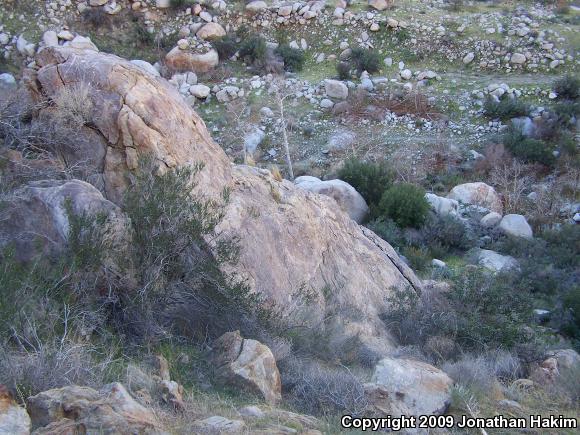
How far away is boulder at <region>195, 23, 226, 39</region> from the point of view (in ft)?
83.9

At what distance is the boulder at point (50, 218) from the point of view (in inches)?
214

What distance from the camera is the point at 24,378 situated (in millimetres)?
3850

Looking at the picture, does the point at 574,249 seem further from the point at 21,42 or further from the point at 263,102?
the point at 21,42

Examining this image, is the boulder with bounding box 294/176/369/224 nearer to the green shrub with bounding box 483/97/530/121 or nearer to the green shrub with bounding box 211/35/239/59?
the green shrub with bounding box 483/97/530/121

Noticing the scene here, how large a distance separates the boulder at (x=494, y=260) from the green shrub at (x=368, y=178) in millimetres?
3330

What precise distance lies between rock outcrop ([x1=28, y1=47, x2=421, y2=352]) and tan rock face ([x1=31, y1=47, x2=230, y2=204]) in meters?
0.01

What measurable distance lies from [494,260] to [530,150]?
693 centimetres

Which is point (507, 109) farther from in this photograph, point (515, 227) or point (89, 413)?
point (89, 413)

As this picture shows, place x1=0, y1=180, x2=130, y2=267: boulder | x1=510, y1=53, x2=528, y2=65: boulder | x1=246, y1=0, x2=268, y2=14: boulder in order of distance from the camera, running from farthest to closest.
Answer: x1=246, y1=0, x2=268, y2=14: boulder
x1=510, y1=53, x2=528, y2=65: boulder
x1=0, y1=180, x2=130, y2=267: boulder

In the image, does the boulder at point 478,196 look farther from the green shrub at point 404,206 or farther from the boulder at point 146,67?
the boulder at point 146,67

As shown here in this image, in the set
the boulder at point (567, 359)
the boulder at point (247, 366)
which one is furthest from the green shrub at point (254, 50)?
the boulder at point (247, 366)

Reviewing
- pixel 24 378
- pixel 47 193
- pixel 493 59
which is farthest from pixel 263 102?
pixel 24 378

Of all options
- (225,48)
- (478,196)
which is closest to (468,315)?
(478,196)

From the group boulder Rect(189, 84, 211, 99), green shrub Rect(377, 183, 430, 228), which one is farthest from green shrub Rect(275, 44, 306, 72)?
green shrub Rect(377, 183, 430, 228)
